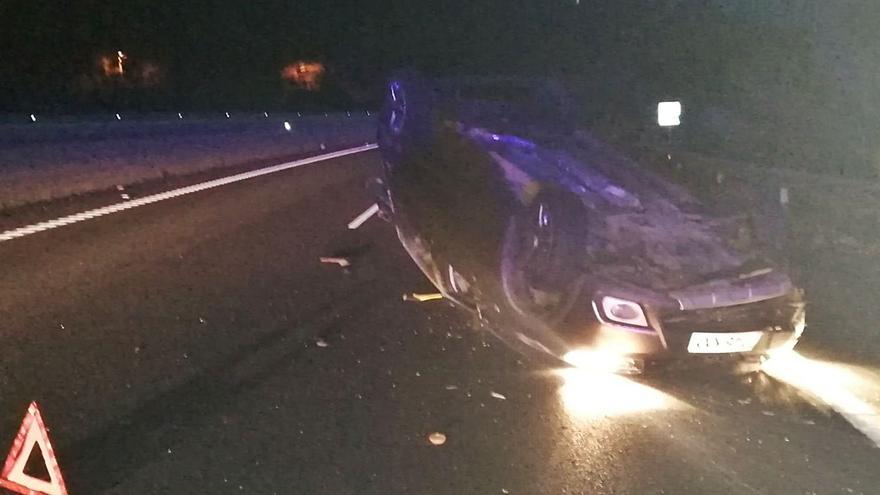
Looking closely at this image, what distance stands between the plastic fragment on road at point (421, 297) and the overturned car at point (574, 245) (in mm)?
261

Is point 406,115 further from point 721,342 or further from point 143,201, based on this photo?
point 721,342

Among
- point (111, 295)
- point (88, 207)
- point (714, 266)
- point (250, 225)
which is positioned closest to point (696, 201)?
point (714, 266)

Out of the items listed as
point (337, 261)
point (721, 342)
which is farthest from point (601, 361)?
point (337, 261)

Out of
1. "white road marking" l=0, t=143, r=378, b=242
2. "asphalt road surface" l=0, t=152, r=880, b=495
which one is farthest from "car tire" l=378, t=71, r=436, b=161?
"white road marking" l=0, t=143, r=378, b=242

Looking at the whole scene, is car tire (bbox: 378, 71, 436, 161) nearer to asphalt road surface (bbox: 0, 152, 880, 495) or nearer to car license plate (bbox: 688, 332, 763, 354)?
asphalt road surface (bbox: 0, 152, 880, 495)

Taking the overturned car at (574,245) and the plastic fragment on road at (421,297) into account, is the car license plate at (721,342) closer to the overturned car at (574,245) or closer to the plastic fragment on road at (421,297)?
the overturned car at (574,245)

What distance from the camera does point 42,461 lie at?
3.91m

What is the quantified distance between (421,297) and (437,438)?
10.1 feet

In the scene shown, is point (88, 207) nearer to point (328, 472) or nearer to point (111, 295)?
point (111, 295)

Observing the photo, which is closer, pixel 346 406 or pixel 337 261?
pixel 346 406

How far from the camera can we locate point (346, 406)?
5.29 m

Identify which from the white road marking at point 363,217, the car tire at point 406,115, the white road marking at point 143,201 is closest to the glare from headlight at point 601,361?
the car tire at point 406,115

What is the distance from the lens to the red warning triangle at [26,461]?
385 cm

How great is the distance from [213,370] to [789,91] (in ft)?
69.4
